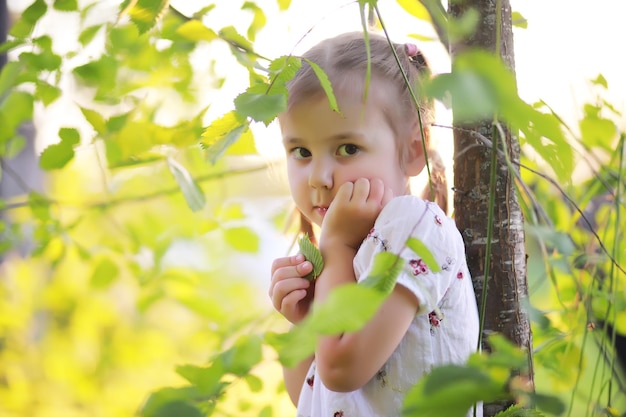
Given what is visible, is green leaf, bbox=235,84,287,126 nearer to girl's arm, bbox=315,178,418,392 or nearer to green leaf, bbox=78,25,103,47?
girl's arm, bbox=315,178,418,392

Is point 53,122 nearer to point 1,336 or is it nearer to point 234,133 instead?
point 1,336

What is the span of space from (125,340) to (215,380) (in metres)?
1.31

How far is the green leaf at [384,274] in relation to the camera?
414 mm

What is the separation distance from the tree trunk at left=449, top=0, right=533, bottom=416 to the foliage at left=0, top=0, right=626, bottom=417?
0.02 metres

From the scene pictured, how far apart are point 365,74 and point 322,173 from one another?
0.12 metres

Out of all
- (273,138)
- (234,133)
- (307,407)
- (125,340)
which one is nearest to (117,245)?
(125,340)

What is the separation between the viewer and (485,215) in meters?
0.74

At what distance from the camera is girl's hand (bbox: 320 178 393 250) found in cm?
76

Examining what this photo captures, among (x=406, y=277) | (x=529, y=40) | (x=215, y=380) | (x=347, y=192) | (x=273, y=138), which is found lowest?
(x=215, y=380)

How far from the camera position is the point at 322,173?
0.80 m

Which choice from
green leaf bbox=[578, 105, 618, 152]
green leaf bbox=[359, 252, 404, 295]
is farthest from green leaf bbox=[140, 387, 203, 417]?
green leaf bbox=[578, 105, 618, 152]

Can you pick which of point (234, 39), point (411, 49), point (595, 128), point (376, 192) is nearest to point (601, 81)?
point (595, 128)

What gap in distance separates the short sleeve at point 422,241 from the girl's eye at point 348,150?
8 centimetres

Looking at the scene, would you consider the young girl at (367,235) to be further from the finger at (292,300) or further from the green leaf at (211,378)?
the green leaf at (211,378)
